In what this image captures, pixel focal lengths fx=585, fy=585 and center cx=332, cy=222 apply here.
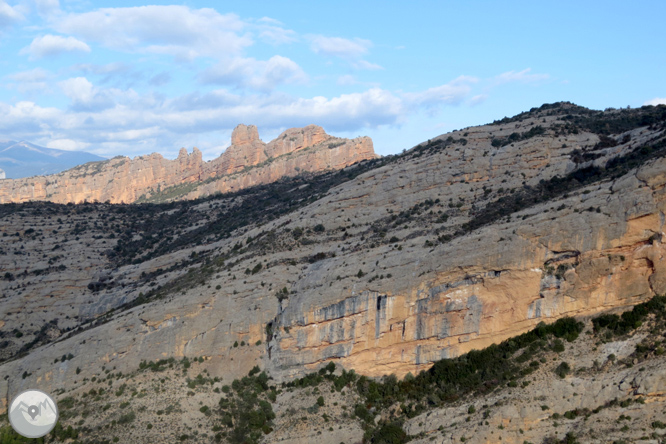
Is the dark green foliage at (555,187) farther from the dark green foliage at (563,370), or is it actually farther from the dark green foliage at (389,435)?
the dark green foliage at (389,435)

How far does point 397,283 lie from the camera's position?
46969mm

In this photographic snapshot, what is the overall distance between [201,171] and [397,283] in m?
146

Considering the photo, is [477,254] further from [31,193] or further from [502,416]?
[31,193]

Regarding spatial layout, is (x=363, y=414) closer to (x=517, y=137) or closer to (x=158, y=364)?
(x=158, y=364)

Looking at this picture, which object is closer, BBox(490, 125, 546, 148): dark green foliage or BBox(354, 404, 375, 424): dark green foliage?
BBox(354, 404, 375, 424): dark green foliage

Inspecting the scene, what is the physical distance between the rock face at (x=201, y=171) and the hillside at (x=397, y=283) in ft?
248

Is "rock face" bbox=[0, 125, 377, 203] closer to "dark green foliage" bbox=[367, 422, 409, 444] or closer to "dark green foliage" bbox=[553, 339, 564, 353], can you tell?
"dark green foliage" bbox=[553, 339, 564, 353]

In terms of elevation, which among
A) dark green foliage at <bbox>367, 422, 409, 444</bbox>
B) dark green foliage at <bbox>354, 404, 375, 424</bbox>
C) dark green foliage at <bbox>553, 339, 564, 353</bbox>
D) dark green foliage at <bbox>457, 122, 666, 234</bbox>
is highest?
dark green foliage at <bbox>457, 122, 666, 234</bbox>

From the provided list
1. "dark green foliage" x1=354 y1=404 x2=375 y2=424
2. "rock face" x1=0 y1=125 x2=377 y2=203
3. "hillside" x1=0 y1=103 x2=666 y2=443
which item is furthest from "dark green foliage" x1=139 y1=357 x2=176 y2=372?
"rock face" x1=0 y1=125 x2=377 y2=203

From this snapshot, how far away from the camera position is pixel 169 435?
42.4m

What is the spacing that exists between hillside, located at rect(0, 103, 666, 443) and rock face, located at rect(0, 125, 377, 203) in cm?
7549

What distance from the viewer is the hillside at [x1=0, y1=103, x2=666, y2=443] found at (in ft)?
139

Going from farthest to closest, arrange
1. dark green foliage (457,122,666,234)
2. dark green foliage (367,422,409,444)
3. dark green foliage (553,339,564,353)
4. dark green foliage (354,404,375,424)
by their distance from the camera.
A: 1. dark green foliage (457,122,666,234)
2. dark green foliage (354,404,375,424)
3. dark green foliage (553,339,564,353)
4. dark green foliage (367,422,409,444)

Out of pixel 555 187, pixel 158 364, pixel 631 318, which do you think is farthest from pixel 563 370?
pixel 158 364
